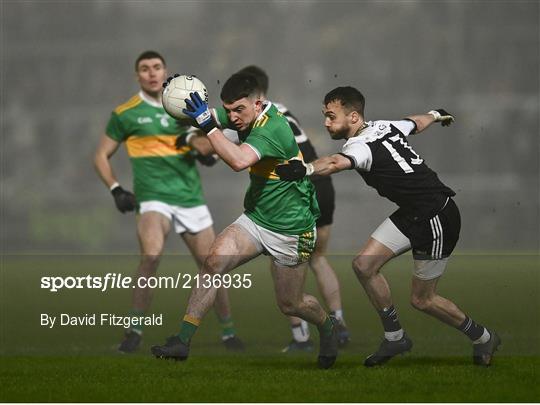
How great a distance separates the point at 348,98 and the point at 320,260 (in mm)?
2363

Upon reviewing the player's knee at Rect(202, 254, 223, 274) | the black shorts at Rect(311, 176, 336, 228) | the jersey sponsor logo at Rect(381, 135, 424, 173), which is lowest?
the black shorts at Rect(311, 176, 336, 228)

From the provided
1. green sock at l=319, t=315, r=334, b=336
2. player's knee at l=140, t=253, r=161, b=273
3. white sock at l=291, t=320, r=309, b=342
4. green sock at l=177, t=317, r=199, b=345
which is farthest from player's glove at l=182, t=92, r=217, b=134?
white sock at l=291, t=320, r=309, b=342

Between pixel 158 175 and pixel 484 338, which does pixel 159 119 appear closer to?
pixel 158 175

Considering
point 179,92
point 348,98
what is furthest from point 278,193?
point 179,92

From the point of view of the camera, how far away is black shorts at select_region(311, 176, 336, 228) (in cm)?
1155

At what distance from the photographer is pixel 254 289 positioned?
18922mm

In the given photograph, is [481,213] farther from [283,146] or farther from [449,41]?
[283,146]

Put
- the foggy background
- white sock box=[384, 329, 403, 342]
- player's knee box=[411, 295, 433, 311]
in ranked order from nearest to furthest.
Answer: player's knee box=[411, 295, 433, 311] < white sock box=[384, 329, 403, 342] < the foggy background

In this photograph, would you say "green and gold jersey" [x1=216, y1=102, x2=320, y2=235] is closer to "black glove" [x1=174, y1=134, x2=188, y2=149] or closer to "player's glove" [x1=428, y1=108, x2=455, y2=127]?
"player's glove" [x1=428, y1=108, x2=455, y2=127]

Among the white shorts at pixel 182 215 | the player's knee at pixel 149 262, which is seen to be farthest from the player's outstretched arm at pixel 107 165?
the player's knee at pixel 149 262

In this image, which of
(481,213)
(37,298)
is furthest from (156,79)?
(481,213)

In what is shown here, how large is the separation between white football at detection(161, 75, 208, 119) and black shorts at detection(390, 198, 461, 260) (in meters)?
1.90

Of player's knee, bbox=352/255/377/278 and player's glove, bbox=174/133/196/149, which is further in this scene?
player's glove, bbox=174/133/196/149

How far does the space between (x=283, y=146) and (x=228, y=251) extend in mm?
876
